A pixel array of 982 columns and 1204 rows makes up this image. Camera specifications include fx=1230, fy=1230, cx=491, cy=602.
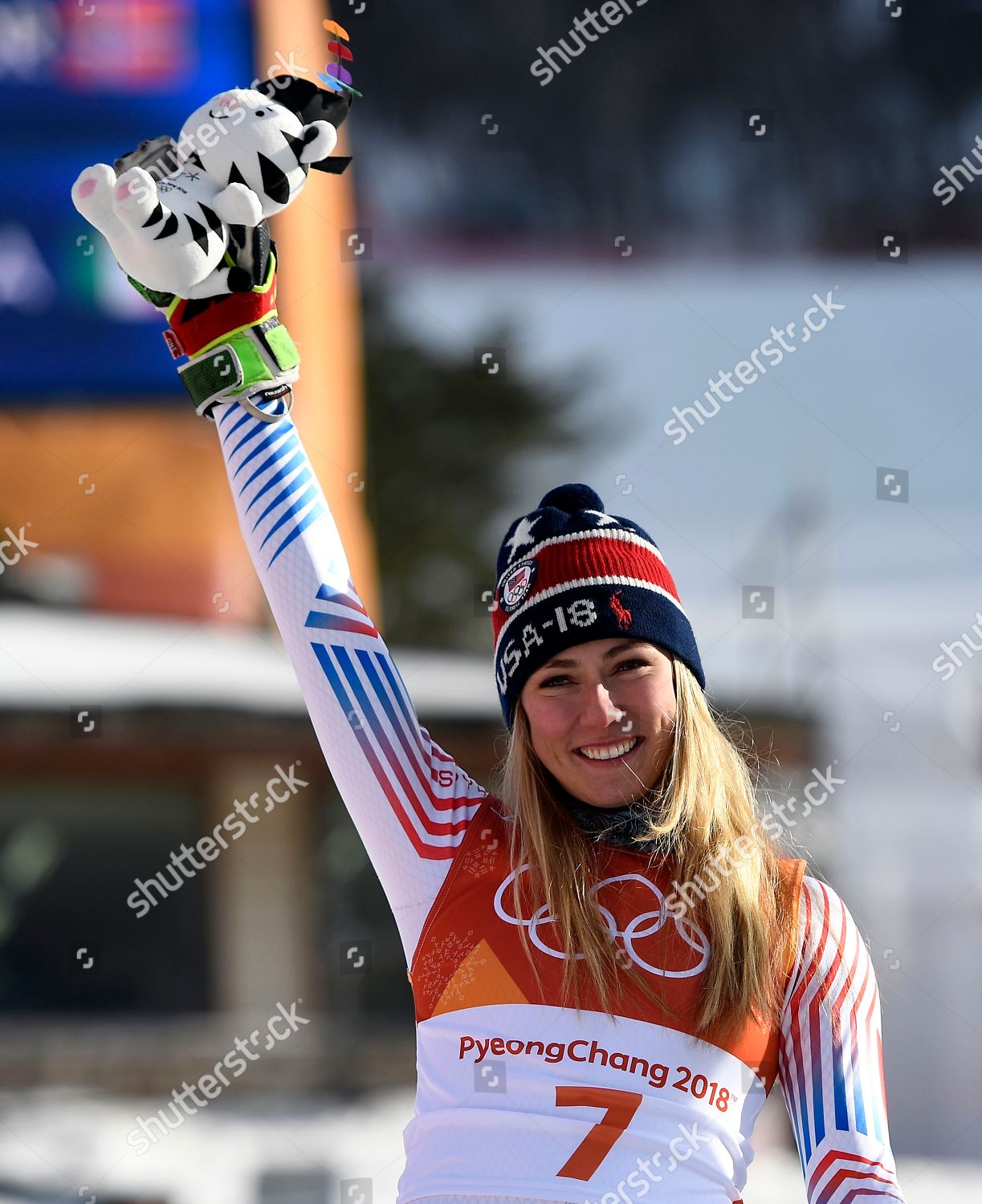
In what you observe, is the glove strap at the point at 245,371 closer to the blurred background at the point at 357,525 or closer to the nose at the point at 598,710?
the nose at the point at 598,710

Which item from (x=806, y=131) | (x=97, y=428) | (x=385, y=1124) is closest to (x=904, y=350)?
(x=806, y=131)

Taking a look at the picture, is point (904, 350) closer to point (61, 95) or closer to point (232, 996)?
point (61, 95)

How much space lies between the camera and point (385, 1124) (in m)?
5.21

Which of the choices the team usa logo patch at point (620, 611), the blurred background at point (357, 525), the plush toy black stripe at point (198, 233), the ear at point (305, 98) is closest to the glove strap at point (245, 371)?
the plush toy black stripe at point (198, 233)

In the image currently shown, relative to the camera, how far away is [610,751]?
1.18 m

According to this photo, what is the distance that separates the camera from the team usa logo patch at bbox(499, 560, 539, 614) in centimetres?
130

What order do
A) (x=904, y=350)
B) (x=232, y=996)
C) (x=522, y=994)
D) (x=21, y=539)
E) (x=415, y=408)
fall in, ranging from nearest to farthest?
(x=522, y=994)
(x=904, y=350)
(x=21, y=539)
(x=232, y=996)
(x=415, y=408)

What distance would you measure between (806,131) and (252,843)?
4944 mm

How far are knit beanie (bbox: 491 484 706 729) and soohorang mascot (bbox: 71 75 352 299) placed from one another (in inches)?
16.2

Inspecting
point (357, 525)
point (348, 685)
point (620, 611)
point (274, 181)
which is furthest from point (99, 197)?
point (357, 525)

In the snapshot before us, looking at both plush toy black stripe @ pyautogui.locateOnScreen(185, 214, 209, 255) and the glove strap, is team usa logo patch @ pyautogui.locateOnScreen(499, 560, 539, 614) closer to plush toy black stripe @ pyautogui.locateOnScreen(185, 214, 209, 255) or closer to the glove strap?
the glove strap

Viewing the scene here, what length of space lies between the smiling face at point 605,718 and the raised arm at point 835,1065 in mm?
202

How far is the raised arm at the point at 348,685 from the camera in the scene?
1210 mm

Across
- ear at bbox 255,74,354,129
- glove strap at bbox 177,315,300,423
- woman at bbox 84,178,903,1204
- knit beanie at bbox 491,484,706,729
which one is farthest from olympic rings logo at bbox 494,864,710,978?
ear at bbox 255,74,354,129
